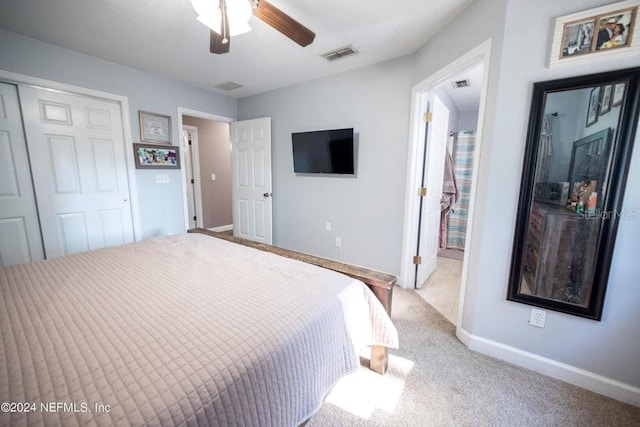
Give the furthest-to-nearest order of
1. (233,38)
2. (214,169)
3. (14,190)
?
(214,169) < (14,190) < (233,38)

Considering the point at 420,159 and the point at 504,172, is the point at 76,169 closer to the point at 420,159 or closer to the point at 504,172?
the point at 420,159

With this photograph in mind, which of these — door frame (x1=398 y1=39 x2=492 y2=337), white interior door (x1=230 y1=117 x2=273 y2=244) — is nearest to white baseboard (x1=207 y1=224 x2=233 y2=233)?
white interior door (x1=230 y1=117 x2=273 y2=244)

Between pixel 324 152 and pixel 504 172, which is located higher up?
pixel 324 152

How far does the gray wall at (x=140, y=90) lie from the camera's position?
2.14m

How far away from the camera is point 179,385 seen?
2.08ft

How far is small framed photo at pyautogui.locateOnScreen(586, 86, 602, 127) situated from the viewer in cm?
125

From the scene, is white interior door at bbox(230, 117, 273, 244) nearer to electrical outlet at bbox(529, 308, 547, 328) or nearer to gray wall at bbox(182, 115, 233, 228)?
gray wall at bbox(182, 115, 233, 228)

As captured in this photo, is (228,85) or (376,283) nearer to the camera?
(376,283)

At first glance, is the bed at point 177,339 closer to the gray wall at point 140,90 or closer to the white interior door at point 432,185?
the white interior door at point 432,185

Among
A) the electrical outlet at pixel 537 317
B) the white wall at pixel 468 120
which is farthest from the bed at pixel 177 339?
the white wall at pixel 468 120

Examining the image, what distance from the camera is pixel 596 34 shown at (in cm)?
120

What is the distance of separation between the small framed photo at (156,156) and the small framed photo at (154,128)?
8cm

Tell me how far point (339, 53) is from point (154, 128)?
235 centimetres

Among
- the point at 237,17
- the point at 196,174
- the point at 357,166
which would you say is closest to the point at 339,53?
the point at 357,166
